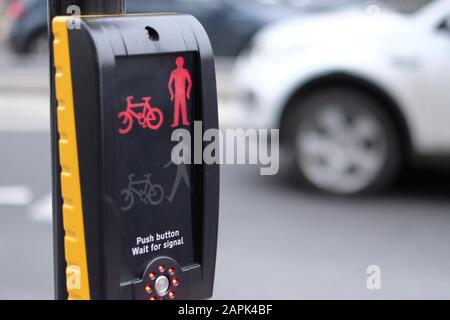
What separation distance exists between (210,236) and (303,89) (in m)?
Answer: 4.70

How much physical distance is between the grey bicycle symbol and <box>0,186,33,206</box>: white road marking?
194 inches

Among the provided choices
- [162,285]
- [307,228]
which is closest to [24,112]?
[307,228]

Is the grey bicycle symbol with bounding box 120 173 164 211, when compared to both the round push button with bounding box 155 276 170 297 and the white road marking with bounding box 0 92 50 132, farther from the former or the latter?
the white road marking with bounding box 0 92 50 132

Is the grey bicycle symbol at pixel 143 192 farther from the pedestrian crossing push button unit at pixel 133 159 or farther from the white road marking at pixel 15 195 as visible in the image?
the white road marking at pixel 15 195

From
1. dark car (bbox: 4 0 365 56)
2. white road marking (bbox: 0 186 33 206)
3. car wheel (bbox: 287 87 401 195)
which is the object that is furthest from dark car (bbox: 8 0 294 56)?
car wheel (bbox: 287 87 401 195)

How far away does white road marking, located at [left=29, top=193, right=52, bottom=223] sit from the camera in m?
6.20

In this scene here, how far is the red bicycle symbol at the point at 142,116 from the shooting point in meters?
1.74

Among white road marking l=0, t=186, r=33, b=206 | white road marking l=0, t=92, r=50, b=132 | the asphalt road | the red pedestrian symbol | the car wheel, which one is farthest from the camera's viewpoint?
white road marking l=0, t=92, r=50, b=132

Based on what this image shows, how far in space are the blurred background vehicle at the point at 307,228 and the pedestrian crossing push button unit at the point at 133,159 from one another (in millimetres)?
2931

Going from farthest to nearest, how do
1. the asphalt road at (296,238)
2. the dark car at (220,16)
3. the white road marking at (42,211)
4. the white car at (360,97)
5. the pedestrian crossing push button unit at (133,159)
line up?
the dark car at (220,16)
the white car at (360,97)
the white road marking at (42,211)
the asphalt road at (296,238)
the pedestrian crossing push button unit at (133,159)

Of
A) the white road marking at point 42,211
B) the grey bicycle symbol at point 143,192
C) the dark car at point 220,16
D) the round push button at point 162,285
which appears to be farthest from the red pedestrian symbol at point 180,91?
the dark car at point 220,16

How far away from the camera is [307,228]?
5875 mm

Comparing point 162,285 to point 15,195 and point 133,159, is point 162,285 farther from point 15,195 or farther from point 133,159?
point 15,195

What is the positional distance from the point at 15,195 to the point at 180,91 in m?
5.21
